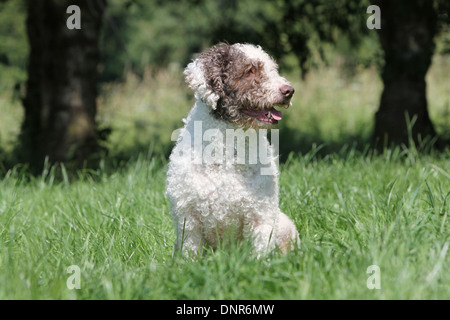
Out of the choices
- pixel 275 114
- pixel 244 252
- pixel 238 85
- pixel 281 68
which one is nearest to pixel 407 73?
pixel 281 68

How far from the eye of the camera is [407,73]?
6324 millimetres

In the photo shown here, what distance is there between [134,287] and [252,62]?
1.42 metres

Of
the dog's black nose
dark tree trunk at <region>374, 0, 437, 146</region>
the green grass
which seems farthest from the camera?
dark tree trunk at <region>374, 0, 437, 146</region>

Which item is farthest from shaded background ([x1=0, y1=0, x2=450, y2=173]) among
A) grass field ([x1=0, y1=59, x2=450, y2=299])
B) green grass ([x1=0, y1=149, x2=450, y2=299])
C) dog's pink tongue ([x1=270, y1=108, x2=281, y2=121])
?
dog's pink tongue ([x1=270, y1=108, x2=281, y2=121])

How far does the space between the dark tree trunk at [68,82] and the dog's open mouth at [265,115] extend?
11.5 feet

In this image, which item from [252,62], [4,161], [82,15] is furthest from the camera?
[4,161]

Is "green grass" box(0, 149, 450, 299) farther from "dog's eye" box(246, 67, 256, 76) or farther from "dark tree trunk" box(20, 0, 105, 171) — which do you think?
"dark tree trunk" box(20, 0, 105, 171)

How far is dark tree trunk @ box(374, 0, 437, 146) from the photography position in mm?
6262

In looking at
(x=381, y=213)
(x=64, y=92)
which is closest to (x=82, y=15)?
(x=64, y=92)

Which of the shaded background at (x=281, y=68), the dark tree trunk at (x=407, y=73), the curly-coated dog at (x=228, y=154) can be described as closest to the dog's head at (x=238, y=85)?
the curly-coated dog at (x=228, y=154)
